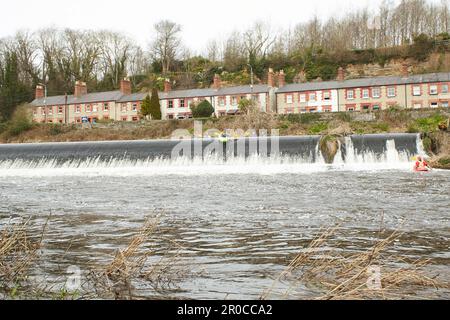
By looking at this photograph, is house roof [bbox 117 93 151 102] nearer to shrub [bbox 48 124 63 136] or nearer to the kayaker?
shrub [bbox 48 124 63 136]

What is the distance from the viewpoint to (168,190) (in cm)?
1697

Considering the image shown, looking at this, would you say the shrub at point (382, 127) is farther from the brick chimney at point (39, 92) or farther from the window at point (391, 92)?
the brick chimney at point (39, 92)

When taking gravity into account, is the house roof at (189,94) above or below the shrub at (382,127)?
above

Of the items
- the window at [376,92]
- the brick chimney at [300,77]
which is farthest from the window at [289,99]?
the brick chimney at [300,77]

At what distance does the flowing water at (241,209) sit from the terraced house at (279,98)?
2190cm

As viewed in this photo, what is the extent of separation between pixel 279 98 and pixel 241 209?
4593 cm

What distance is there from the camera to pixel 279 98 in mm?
57031

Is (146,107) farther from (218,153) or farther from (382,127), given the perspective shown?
(218,153)

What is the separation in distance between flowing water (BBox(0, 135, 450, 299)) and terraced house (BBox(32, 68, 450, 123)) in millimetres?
21895

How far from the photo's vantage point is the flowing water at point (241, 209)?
7.01 metres

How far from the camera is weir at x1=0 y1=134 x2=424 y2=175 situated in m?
27.3

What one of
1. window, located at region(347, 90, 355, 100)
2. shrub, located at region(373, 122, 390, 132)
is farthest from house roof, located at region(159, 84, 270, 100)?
shrub, located at region(373, 122, 390, 132)

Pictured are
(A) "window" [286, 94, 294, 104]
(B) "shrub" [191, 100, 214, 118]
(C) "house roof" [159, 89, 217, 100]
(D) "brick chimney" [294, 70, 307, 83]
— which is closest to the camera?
(B) "shrub" [191, 100, 214, 118]

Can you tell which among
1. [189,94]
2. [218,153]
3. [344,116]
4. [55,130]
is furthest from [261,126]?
Answer: [55,130]
